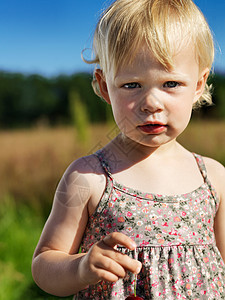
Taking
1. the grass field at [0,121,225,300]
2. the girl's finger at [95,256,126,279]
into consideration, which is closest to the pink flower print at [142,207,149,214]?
the girl's finger at [95,256,126,279]

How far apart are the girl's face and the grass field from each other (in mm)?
1649

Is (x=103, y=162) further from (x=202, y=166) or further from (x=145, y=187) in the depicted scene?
(x=202, y=166)

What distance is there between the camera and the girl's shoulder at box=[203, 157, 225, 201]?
139 centimetres

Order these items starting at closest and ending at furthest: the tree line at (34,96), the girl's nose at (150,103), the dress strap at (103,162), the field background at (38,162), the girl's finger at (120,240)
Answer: the girl's finger at (120,240) < the girl's nose at (150,103) < the dress strap at (103,162) < the field background at (38,162) < the tree line at (34,96)

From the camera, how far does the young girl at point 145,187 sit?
1188 millimetres

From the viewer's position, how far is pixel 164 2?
4.25ft

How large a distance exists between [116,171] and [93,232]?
0.66 ft

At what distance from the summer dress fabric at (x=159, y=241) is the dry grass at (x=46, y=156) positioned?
322 cm

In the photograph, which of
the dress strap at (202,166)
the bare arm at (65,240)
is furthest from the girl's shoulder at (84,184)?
the dress strap at (202,166)

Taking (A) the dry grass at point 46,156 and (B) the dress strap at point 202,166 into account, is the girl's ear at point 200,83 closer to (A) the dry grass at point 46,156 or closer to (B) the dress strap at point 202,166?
(B) the dress strap at point 202,166

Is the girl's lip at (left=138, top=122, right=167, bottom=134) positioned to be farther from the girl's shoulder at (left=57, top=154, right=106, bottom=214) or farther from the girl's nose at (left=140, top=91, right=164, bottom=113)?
the girl's shoulder at (left=57, top=154, right=106, bottom=214)

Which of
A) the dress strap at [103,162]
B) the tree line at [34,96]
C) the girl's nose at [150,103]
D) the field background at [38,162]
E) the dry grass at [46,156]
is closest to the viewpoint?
the girl's nose at [150,103]

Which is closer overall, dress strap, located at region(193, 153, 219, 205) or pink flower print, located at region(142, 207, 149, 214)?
pink flower print, located at region(142, 207, 149, 214)

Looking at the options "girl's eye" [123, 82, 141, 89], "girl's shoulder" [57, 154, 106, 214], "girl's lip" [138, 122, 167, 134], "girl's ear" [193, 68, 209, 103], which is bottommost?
"girl's shoulder" [57, 154, 106, 214]
